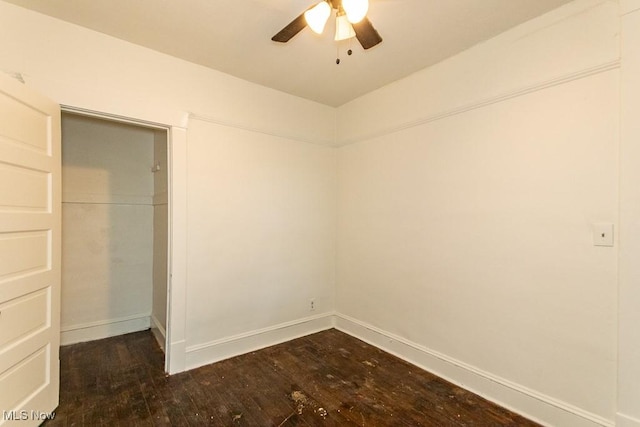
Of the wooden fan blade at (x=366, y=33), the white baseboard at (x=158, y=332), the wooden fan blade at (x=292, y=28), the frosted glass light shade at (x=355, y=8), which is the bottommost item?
the white baseboard at (x=158, y=332)

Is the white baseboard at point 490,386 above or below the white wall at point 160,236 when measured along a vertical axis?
below

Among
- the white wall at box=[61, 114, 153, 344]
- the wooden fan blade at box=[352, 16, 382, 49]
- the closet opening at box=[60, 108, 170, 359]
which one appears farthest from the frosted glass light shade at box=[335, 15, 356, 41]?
the white wall at box=[61, 114, 153, 344]

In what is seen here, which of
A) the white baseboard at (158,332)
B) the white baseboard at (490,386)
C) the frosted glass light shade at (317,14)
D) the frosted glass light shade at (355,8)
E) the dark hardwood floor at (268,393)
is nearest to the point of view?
the frosted glass light shade at (355,8)

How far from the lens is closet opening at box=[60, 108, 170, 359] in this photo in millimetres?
3131

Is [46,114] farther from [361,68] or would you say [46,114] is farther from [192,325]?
[361,68]

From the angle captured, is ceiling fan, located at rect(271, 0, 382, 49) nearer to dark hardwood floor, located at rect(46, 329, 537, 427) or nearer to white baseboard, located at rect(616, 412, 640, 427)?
dark hardwood floor, located at rect(46, 329, 537, 427)

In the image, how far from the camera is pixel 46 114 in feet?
6.32

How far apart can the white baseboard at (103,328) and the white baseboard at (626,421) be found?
4.12 m

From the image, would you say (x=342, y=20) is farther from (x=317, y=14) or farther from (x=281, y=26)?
(x=281, y=26)

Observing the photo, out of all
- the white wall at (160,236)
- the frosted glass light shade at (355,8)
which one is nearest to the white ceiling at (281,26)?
the frosted glass light shade at (355,8)

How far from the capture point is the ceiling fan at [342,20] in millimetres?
1459

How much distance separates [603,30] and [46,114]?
3421mm

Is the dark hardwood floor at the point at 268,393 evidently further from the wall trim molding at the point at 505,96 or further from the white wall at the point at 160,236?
the wall trim molding at the point at 505,96

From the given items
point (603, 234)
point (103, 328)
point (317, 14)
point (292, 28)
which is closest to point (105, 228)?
point (103, 328)
